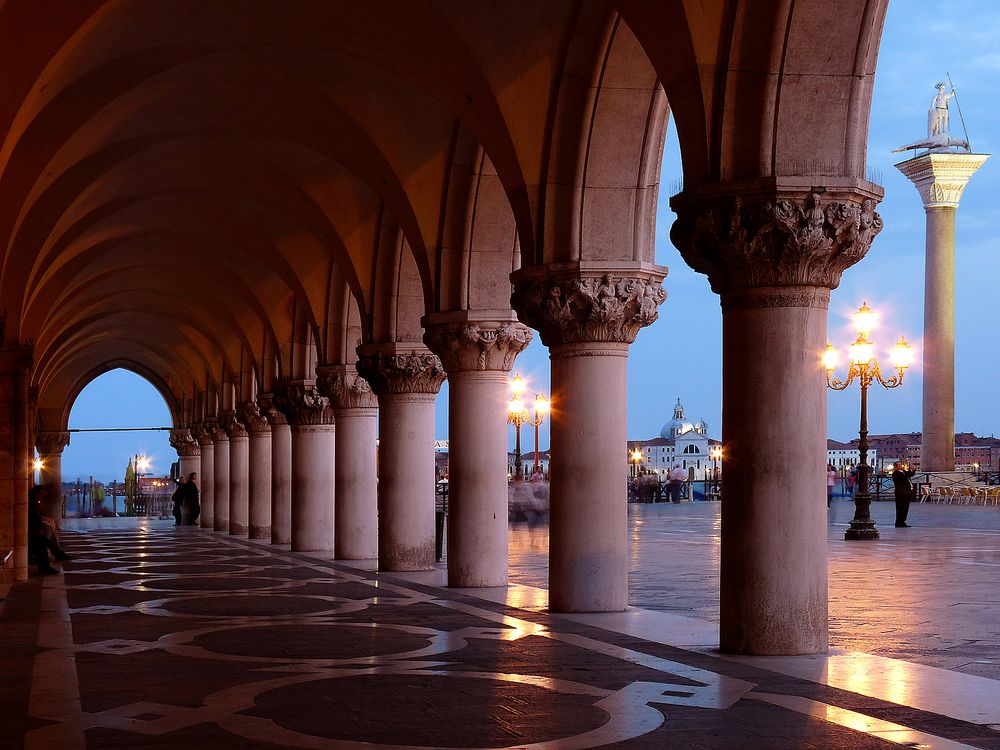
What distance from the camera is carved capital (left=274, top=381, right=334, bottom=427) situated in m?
24.8

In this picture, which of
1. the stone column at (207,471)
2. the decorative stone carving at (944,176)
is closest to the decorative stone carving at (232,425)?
the stone column at (207,471)

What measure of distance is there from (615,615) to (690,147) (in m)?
4.24

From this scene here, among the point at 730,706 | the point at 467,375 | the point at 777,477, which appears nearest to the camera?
the point at 730,706

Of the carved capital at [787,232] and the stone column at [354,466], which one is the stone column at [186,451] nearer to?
the stone column at [354,466]

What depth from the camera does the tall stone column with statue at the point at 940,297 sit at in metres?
44.5

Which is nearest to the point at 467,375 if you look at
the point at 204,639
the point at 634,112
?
the point at 634,112

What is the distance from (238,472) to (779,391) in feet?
90.6

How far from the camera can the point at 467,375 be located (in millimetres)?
15789

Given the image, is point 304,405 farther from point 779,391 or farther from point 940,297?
point 940,297

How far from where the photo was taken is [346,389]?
22094 mm

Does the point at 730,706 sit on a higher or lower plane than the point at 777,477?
lower

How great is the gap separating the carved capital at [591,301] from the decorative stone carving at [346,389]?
9316 mm

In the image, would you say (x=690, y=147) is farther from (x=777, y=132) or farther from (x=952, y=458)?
(x=952, y=458)

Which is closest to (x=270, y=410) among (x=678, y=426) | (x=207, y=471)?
(x=207, y=471)
